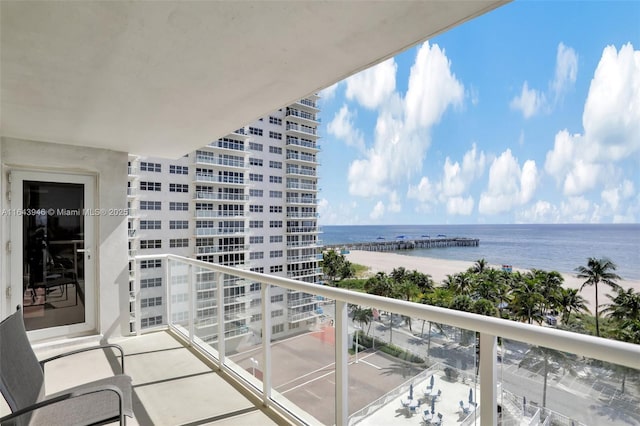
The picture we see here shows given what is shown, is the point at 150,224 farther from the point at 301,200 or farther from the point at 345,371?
the point at 345,371

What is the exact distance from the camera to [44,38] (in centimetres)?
178

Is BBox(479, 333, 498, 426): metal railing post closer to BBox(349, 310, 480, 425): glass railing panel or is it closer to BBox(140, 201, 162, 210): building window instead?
BBox(349, 310, 480, 425): glass railing panel

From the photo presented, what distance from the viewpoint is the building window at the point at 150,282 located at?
4453 mm

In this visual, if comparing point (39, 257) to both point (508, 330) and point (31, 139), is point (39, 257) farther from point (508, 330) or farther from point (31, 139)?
point (508, 330)

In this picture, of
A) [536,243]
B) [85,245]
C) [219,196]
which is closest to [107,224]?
[85,245]

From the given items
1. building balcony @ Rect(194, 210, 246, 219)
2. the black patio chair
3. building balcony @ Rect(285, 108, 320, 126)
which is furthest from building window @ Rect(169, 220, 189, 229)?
the black patio chair

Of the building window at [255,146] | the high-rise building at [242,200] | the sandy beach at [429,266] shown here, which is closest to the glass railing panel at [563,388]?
the high-rise building at [242,200]

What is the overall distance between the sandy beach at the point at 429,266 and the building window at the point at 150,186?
22579mm

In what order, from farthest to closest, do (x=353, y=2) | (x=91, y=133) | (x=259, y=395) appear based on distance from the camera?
(x=91, y=133) → (x=259, y=395) → (x=353, y=2)

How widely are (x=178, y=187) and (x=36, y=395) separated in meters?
29.6

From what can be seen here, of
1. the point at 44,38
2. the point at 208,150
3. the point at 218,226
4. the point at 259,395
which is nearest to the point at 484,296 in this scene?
the point at 218,226

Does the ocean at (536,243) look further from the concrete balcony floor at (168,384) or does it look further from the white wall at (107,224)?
the white wall at (107,224)

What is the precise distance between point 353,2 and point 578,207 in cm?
5496

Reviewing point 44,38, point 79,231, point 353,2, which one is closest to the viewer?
point 353,2
